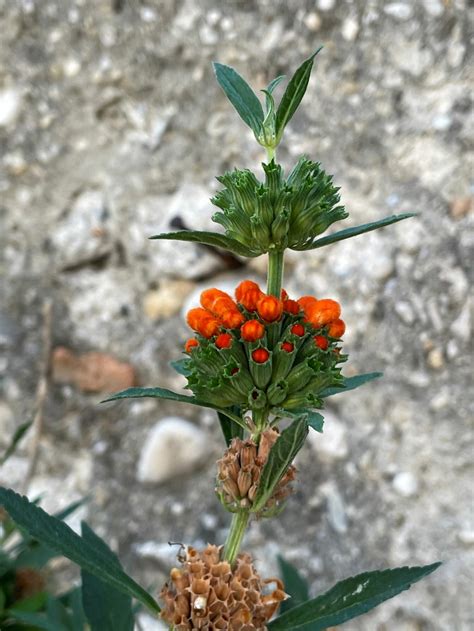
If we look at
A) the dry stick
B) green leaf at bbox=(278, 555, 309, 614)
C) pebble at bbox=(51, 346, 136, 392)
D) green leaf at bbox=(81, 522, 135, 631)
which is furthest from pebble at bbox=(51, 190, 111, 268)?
green leaf at bbox=(81, 522, 135, 631)

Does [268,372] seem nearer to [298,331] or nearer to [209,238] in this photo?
[298,331]

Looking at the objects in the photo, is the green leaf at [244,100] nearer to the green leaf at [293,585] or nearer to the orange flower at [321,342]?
the orange flower at [321,342]

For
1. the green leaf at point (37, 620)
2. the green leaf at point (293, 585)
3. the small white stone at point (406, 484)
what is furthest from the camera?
the small white stone at point (406, 484)

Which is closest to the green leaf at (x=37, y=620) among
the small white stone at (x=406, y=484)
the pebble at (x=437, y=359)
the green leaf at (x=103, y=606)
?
the green leaf at (x=103, y=606)

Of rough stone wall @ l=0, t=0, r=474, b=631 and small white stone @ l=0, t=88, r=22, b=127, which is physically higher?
small white stone @ l=0, t=88, r=22, b=127

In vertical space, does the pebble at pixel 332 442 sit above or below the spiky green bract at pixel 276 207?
above

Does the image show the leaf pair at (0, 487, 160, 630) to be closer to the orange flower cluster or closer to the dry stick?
the orange flower cluster
